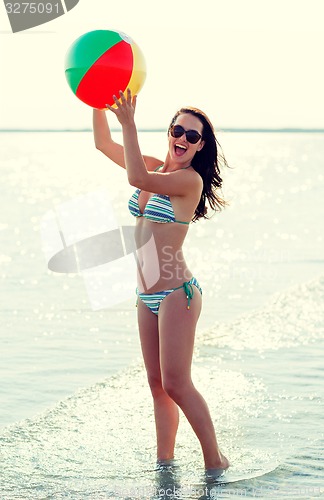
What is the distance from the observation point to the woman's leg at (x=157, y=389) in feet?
18.5

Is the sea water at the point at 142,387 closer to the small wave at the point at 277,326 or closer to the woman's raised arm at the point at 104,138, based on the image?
the small wave at the point at 277,326

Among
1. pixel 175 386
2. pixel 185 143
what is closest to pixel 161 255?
pixel 185 143

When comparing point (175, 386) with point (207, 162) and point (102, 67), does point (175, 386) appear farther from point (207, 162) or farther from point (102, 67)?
point (102, 67)

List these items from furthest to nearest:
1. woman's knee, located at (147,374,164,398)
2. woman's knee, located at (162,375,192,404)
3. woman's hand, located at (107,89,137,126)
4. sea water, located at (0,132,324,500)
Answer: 1. sea water, located at (0,132,324,500)
2. woman's knee, located at (147,374,164,398)
3. woman's knee, located at (162,375,192,404)
4. woman's hand, located at (107,89,137,126)

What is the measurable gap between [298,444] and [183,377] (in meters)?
1.42

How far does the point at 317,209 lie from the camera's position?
103 ft

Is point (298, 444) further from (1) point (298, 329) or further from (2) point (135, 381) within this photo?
(1) point (298, 329)

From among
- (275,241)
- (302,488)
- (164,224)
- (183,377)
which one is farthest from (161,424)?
(275,241)

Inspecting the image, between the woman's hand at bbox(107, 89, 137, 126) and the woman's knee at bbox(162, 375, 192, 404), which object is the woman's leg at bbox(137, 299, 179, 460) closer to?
the woman's knee at bbox(162, 375, 192, 404)

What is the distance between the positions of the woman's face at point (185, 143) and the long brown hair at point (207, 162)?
35mm

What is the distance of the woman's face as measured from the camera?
5.45 metres

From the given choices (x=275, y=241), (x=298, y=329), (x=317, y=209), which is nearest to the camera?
(x=298, y=329)

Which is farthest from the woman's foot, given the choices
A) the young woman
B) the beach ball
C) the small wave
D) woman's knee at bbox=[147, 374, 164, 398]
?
the small wave

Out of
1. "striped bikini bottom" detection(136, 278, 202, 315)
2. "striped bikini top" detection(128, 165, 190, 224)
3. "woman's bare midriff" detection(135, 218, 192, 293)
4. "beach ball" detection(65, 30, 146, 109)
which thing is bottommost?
"striped bikini bottom" detection(136, 278, 202, 315)
